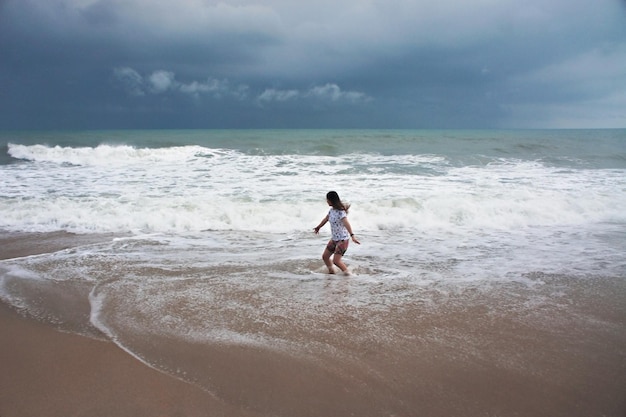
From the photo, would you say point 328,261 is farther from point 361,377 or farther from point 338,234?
point 361,377

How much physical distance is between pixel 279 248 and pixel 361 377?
4240 mm

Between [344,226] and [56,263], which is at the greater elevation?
[344,226]

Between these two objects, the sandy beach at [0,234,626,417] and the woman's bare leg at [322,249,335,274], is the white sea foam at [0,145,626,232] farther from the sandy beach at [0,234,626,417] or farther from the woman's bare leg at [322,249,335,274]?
the sandy beach at [0,234,626,417]

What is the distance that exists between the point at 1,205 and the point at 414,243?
9862 mm

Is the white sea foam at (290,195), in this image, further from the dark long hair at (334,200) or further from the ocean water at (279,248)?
the dark long hair at (334,200)

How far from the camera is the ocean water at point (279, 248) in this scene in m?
4.54

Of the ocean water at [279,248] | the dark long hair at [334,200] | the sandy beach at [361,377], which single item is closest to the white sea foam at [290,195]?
the ocean water at [279,248]

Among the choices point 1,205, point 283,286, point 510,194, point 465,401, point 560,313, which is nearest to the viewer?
point 465,401

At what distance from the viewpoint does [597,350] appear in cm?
384

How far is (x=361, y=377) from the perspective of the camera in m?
3.39

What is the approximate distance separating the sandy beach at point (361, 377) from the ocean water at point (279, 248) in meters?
0.23

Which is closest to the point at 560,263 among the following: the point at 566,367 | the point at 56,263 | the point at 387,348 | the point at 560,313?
the point at 560,313

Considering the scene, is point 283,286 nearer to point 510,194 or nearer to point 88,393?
point 88,393

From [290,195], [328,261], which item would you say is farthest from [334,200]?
[290,195]
